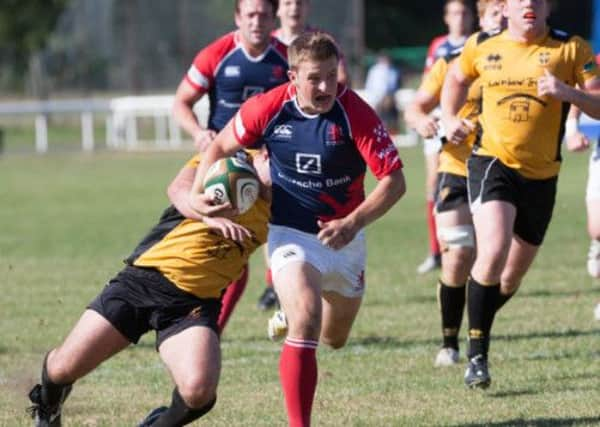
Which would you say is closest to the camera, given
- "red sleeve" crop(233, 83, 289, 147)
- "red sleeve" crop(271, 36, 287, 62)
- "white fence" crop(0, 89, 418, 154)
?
"red sleeve" crop(233, 83, 289, 147)

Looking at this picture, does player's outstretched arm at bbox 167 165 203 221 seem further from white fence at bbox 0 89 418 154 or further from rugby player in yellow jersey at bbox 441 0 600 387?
white fence at bbox 0 89 418 154

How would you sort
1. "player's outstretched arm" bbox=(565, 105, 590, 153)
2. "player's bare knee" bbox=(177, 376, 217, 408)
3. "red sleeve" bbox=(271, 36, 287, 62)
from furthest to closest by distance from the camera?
"red sleeve" bbox=(271, 36, 287, 62)
"player's outstretched arm" bbox=(565, 105, 590, 153)
"player's bare knee" bbox=(177, 376, 217, 408)

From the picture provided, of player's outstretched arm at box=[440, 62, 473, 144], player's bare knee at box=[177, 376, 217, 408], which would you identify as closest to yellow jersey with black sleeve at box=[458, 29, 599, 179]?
player's outstretched arm at box=[440, 62, 473, 144]

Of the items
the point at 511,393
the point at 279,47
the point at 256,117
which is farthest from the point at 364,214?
the point at 279,47

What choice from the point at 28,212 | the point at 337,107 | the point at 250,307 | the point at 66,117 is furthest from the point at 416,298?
the point at 66,117

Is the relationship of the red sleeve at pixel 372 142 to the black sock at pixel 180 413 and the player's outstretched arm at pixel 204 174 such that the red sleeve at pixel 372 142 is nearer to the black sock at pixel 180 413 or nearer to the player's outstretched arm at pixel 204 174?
the player's outstretched arm at pixel 204 174

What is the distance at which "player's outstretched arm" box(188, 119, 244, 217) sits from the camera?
5.59m

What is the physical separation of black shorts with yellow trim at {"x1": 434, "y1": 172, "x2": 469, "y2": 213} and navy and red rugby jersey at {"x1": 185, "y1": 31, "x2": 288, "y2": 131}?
1231 millimetres

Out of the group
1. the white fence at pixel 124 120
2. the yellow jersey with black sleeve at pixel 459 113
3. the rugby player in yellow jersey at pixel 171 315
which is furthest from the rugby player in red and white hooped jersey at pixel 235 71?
the white fence at pixel 124 120

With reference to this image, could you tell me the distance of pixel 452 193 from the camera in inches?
315

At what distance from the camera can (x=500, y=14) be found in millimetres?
7793

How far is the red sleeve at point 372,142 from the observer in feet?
18.9

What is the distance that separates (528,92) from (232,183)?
6.66 ft

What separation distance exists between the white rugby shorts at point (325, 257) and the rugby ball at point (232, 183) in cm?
25
